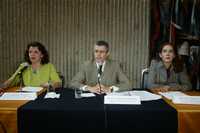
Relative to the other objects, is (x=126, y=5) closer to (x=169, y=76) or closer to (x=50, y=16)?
(x=50, y=16)

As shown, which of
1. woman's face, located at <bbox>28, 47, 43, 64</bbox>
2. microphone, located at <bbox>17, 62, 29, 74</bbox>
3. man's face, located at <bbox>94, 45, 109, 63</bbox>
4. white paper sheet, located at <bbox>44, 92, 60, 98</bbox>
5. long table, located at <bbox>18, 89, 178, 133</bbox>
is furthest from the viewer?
woman's face, located at <bbox>28, 47, 43, 64</bbox>

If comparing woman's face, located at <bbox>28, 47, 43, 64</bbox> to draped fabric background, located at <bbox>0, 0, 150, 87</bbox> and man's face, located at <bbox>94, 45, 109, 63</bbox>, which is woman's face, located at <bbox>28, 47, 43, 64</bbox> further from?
draped fabric background, located at <bbox>0, 0, 150, 87</bbox>

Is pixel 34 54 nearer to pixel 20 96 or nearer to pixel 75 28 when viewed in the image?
pixel 20 96

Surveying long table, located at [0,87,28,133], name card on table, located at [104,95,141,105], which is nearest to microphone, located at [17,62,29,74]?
long table, located at [0,87,28,133]

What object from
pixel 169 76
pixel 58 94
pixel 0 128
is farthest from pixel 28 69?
pixel 169 76

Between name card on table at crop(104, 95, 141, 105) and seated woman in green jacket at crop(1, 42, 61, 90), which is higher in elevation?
seated woman in green jacket at crop(1, 42, 61, 90)

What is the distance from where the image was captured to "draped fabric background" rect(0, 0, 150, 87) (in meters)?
4.64

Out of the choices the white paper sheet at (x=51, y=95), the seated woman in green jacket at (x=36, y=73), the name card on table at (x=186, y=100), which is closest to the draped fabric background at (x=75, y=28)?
the seated woman in green jacket at (x=36, y=73)

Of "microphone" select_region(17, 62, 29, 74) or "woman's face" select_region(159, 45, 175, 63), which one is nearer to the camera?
"microphone" select_region(17, 62, 29, 74)

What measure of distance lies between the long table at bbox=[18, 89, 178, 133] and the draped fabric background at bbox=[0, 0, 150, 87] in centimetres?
260

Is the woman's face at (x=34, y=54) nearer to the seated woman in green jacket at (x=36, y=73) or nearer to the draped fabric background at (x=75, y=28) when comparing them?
the seated woman in green jacket at (x=36, y=73)

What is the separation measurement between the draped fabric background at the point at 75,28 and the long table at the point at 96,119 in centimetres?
260

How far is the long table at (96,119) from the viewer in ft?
6.99

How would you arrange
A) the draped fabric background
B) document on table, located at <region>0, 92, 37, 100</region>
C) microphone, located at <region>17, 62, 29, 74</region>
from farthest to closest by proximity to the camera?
the draped fabric background
microphone, located at <region>17, 62, 29, 74</region>
document on table, located at <region>0, 92, 37, 100</region>
